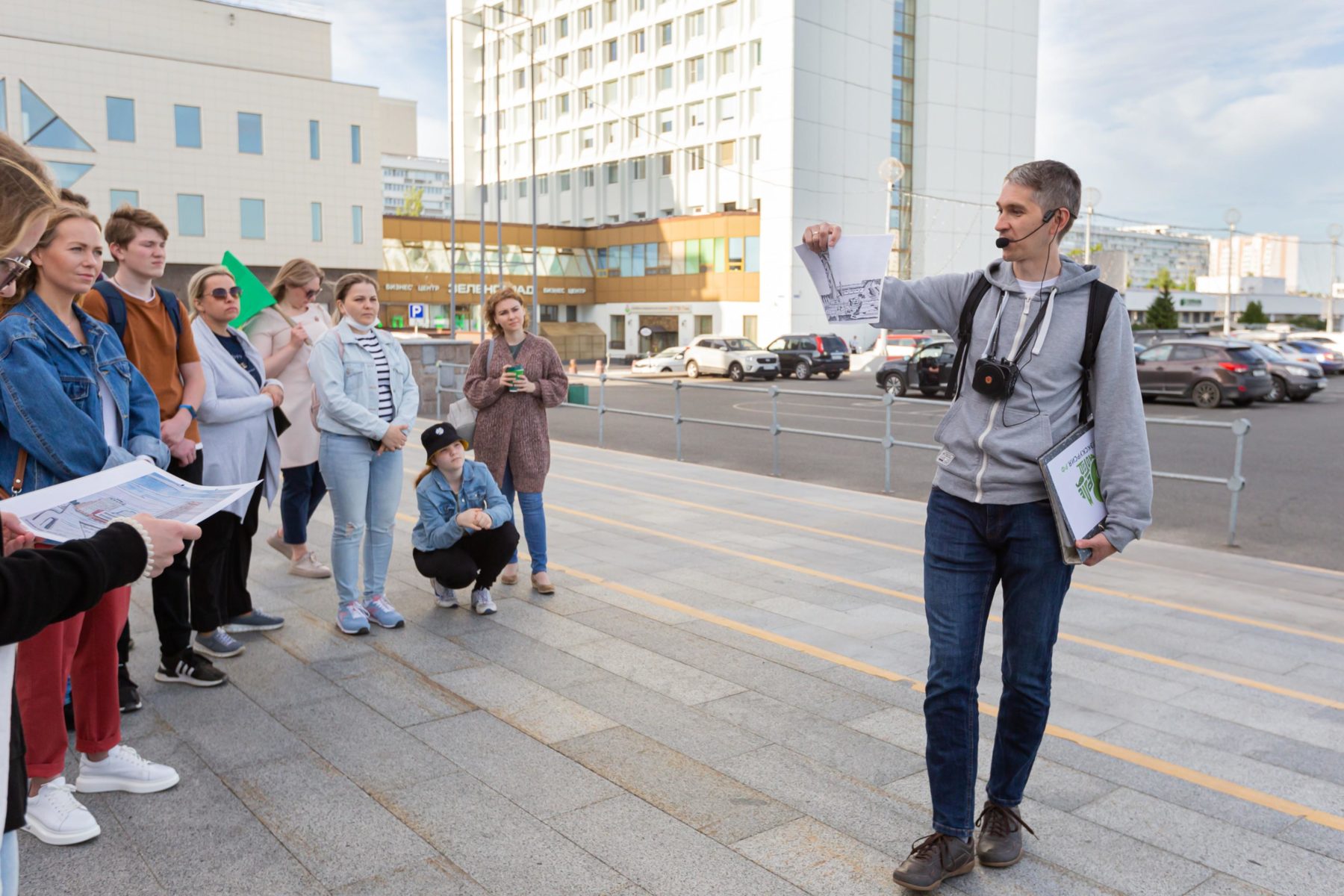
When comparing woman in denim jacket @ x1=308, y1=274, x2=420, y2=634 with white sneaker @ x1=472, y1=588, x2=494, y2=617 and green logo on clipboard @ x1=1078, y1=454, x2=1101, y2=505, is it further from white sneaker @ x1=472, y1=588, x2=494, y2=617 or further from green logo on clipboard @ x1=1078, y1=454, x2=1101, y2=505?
green logo on clipboard @ x1=1078, y1=454, x2=1101, y2=505

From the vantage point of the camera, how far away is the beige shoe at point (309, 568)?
6875 mm

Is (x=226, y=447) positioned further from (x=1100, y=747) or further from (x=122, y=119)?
(x=122, y=119)

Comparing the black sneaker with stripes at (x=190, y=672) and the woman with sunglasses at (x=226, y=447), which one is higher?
the woman with sunglasses at (x=226, y=447)

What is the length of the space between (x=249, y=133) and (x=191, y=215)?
4.41m

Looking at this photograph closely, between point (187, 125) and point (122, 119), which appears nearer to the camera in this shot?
point (122, 119)

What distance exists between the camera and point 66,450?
3309mm

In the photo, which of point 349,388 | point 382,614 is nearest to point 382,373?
point 349,388

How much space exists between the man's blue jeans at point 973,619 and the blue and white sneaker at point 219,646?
3.46 meters

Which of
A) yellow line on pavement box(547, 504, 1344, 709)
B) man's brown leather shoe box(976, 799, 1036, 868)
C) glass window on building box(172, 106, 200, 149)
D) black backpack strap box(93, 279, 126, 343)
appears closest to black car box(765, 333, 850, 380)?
glass window on building box(172, 106, 200, 149)

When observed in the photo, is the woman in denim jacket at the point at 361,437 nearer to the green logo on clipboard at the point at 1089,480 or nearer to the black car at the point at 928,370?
the green logo on clipboard at the point at 1089,480

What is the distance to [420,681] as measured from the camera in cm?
489

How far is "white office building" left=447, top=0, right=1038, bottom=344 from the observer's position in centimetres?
5644

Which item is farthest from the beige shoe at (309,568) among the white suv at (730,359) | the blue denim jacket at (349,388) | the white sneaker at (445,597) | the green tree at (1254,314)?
the green tree at (1254,314)

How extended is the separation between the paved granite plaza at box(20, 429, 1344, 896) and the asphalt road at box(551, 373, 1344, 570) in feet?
10.5
